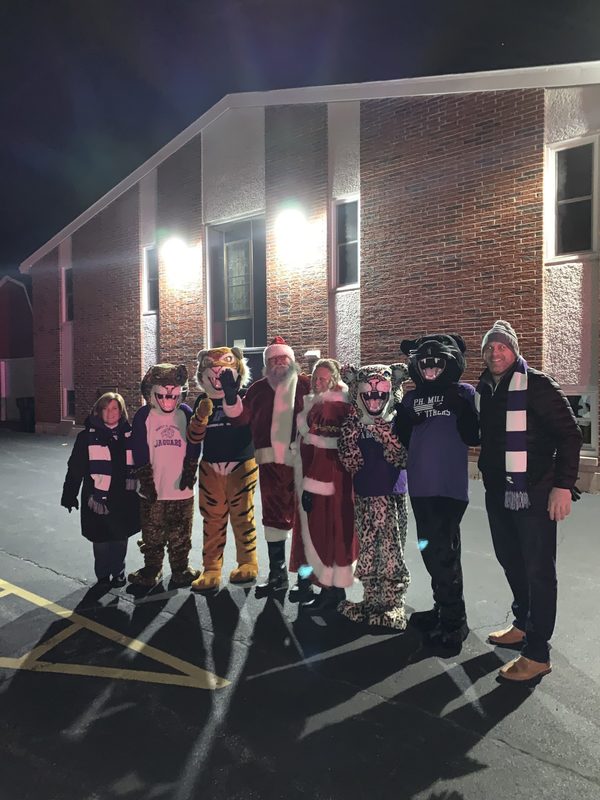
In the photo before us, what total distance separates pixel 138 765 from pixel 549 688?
2177 millimetres

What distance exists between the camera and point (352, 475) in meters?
3.96

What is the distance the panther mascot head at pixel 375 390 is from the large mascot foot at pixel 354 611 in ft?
4.27

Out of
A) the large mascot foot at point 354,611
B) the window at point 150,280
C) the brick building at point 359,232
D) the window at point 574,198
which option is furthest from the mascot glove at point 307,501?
the window at point 150,280

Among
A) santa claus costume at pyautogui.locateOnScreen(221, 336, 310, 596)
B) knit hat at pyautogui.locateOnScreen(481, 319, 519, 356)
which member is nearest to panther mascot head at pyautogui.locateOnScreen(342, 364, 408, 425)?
knit hat at pyautogui.locateOnScreen(481, 319, 519, 356)

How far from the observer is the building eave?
27.9ft

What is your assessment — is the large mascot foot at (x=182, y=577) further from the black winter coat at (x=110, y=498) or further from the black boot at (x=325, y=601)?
the black boot at (x=325, y=601)

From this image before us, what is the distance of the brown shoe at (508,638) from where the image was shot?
3.61 meters

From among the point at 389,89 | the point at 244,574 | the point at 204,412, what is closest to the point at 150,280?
the point at 389,89

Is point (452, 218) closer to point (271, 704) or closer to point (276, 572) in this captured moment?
point (276, 572)

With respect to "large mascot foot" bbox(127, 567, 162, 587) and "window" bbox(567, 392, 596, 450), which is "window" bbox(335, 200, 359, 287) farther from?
"large mascot foot" bbox(127, 567, 162, 587)

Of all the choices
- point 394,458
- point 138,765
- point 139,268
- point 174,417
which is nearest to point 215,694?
point 138,765

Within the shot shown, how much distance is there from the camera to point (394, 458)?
3713 millimetres

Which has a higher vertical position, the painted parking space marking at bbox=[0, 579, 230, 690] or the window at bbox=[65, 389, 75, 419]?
the window at bbox=[65, 389, 75, 419]

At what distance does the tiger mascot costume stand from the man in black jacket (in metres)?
2.08
